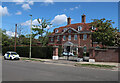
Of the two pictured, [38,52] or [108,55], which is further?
[38,52]

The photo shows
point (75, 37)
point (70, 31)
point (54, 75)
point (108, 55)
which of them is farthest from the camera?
point (70, 31)

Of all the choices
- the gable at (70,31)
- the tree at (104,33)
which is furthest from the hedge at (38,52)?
the gable at (70,31)

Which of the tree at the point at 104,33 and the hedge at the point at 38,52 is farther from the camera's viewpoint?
the hedge at the point at 38,52

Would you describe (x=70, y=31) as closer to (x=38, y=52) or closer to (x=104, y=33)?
(x=38, y=52)

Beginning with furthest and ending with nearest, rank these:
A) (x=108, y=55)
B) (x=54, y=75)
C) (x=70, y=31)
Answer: (x=70, y=31), (x=108, y=55), (x=54, y=75)

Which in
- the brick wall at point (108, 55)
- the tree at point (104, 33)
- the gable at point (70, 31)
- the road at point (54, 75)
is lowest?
the road at point (54, 75)

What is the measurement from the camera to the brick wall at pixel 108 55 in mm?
→ 18828

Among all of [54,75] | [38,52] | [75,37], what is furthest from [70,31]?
[54,75]

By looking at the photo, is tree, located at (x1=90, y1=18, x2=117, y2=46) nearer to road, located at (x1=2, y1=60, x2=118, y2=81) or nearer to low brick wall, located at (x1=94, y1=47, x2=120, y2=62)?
low brick wall, located at (x1=94, y1=47, x2=120, y2=62)

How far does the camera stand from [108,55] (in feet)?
63.1

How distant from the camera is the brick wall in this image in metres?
18.8

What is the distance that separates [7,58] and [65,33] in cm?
2358

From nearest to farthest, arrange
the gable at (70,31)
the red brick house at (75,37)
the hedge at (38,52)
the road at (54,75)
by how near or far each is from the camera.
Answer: the road at (54,75), the hedge at (38,52), the red brick house at (75,37), the gable at (70,31)

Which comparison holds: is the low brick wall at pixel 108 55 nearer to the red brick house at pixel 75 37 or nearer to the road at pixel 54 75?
the road at pixel 54 75
